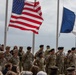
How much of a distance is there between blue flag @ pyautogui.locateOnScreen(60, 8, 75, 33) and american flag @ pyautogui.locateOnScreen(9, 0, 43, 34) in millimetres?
2215

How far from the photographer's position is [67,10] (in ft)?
55.0

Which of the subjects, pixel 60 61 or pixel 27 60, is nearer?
pixel 27 60

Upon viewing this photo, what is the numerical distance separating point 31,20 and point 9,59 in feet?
10.8

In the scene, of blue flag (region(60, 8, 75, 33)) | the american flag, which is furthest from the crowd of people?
blue flag (region(60, 8, 75, 33))

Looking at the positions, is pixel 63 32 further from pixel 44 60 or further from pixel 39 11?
pixel 44 60

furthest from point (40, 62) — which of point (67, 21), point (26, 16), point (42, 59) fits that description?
point (67, 21)

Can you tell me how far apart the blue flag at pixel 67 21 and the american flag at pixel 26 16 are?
2.21m

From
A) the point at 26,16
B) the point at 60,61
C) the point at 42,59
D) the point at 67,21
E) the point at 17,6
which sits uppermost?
the point at 17,6

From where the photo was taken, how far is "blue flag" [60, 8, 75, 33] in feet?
54.1

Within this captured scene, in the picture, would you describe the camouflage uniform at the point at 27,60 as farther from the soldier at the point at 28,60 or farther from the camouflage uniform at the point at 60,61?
the camouflage uniform at the point at 60,61

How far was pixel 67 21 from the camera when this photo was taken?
16.7m

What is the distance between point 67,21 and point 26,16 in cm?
283

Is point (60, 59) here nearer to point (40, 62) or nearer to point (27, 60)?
point (27, 60)

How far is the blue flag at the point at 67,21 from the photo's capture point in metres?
16.5
